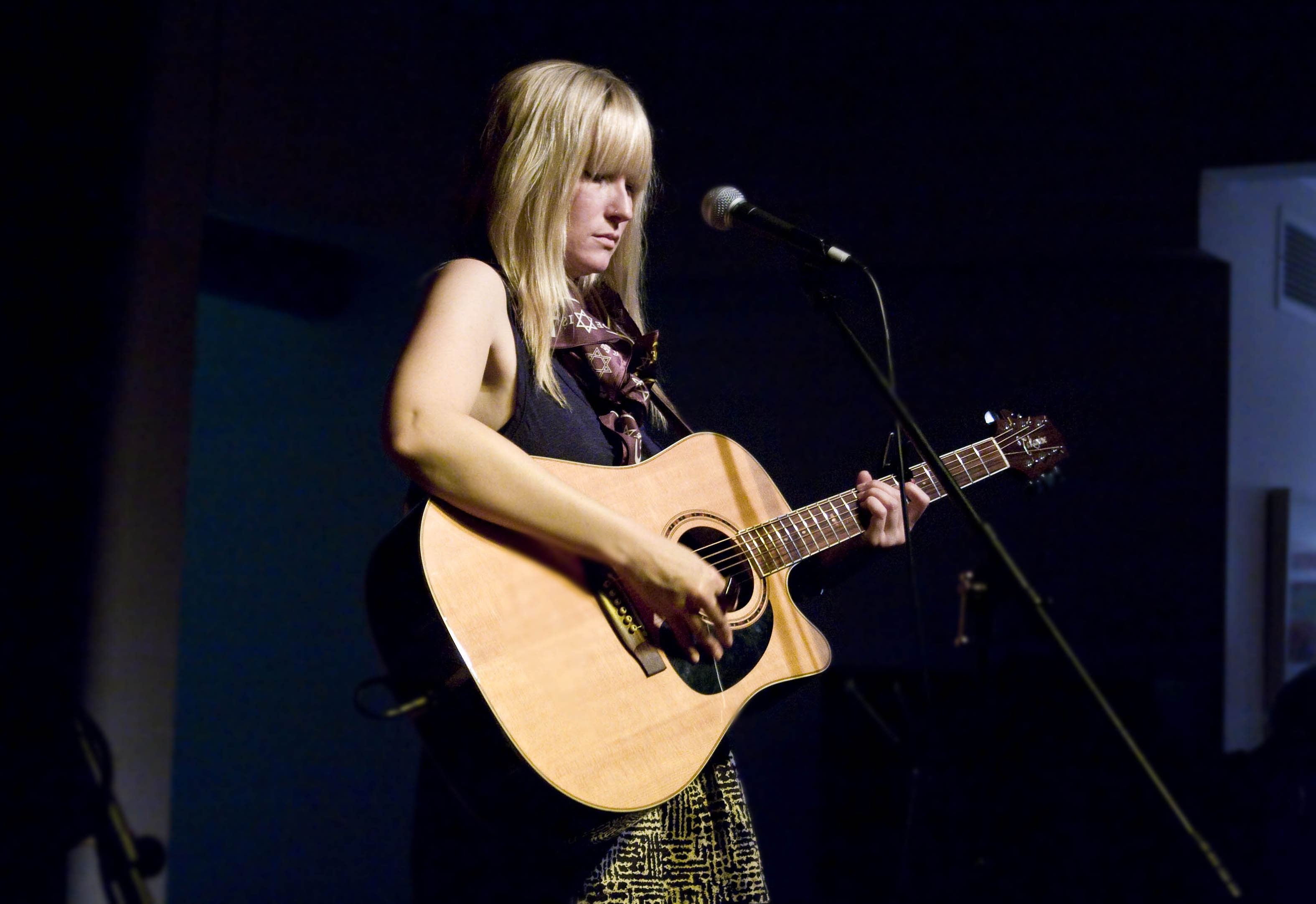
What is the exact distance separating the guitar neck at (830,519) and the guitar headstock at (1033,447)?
19mm

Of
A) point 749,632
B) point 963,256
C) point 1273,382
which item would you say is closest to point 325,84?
point 963,256

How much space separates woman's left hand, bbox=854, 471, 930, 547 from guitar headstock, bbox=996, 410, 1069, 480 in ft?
Answer: 0.59

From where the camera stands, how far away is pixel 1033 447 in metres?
1.86

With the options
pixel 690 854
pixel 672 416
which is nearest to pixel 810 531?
pixel 672 416

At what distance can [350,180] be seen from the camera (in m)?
3.73

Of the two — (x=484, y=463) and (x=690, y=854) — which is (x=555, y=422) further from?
(x=690, y=854)

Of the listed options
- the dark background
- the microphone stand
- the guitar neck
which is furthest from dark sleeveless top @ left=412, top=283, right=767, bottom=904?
the dark background

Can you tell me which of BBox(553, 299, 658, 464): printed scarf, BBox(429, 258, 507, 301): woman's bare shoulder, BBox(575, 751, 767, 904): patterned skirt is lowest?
BBox(575, 751, 767, 904): patterned skirt

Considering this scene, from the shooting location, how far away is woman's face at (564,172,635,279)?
1629mm

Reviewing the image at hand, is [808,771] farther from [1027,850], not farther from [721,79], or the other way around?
[721,79]

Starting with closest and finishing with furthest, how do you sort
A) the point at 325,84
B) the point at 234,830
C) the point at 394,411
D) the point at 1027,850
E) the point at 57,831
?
the point at 394,411 < the point at 57,831 < the point at 1027,850 < the point at 325,84 < the point at 234,830

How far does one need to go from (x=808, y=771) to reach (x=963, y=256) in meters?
2.11

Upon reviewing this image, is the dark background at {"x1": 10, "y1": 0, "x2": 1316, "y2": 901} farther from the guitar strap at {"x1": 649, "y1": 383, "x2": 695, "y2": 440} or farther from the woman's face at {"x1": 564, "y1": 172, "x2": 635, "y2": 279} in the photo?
the woman's face at {"x1": 564, "y1": 172, "x2": 635, "y2": 279}

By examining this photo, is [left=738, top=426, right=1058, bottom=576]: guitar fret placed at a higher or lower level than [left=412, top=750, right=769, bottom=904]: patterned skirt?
higher
